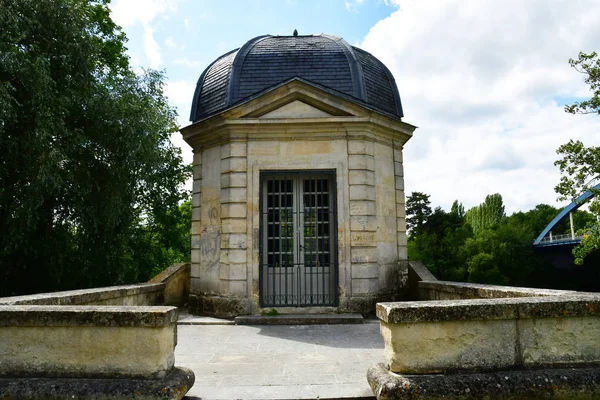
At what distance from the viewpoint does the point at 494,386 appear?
3188 mm

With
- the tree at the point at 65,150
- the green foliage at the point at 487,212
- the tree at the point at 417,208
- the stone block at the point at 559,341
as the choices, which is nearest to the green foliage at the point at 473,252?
the tree at the point at 417,208

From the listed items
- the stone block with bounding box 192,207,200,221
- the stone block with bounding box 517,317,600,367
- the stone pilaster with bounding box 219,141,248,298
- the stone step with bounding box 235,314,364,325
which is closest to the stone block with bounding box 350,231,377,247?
the stone step with bounding box 235,314,364,325

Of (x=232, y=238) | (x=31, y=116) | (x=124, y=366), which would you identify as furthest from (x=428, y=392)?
(x=31, y=116)

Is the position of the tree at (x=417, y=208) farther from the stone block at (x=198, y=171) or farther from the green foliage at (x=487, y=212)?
the stone block at (x=198, y=171)

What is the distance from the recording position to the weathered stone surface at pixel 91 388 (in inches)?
124

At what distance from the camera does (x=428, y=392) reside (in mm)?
3131

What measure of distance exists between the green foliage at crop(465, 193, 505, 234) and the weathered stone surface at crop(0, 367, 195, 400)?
199ft

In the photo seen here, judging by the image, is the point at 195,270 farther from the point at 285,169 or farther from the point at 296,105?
the point at 296,105

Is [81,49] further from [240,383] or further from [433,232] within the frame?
[433,232]

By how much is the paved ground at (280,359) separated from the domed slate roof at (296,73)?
436cm

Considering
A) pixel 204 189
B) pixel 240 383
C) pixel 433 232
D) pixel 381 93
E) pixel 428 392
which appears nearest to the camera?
pixel 428 392

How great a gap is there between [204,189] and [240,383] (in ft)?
18.6

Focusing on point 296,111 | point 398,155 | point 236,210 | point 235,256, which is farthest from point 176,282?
point 398,155

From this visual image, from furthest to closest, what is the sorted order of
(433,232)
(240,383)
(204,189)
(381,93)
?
(433,232)
(381,93)
(204,189)
(240,383)
